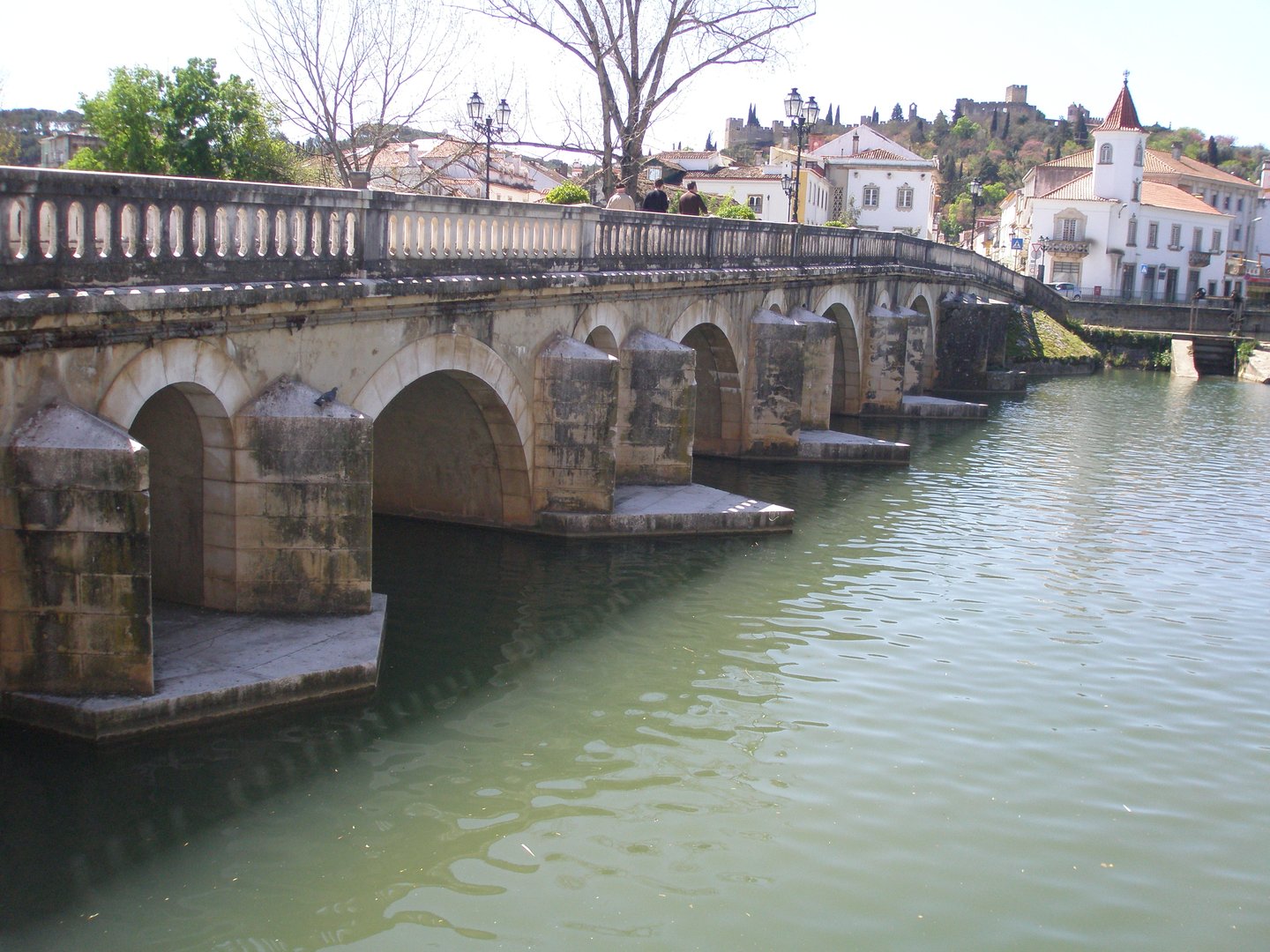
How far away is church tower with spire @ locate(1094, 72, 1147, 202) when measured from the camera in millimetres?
63812

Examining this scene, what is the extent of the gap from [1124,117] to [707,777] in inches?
2496

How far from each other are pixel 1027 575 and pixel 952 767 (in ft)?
19.6

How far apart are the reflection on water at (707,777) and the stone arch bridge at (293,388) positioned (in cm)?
87

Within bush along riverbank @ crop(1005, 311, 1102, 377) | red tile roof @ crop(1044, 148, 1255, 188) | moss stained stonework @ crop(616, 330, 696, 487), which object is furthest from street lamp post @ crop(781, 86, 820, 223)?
red tile roof @ crop(1044, 148, 1255, 188)

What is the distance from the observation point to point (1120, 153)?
6462 centimetres

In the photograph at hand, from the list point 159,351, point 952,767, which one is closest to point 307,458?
point 159,351

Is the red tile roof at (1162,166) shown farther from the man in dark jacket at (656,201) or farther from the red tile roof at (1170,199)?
the man in dark jacket at (656,201)

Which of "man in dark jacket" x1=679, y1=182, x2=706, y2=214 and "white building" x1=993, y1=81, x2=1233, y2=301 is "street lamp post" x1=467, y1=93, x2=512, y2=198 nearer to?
"man in dark jacket" x1=679, y1=182, x2=706, y2=214

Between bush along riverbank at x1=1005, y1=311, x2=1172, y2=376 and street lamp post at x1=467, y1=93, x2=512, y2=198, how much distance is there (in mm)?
23675

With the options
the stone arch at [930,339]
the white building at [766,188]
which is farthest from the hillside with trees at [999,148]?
the stone arch at [930,339]

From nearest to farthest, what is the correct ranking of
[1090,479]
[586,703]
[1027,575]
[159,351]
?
[159,351]
[586,703]
[1027,575]
[1090,479]

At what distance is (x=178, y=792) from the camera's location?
7863mm

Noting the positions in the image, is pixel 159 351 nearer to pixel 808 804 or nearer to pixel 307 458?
pixel 307 458

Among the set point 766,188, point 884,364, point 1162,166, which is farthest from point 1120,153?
point 884,364
